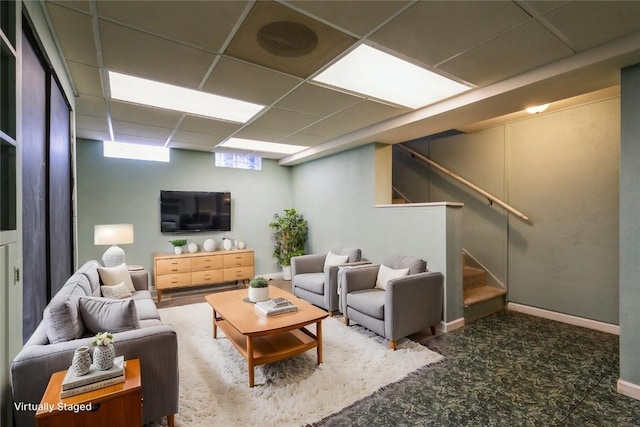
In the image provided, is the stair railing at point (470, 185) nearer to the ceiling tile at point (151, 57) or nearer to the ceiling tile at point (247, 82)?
the ceiling tile at point (247, 82)

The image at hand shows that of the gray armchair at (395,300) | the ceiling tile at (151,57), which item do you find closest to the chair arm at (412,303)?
the gray armchair at (395,300)

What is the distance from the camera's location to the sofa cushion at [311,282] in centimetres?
411

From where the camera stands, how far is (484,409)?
211cm

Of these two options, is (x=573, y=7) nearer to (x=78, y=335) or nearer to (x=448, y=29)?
(x=448, y=29)

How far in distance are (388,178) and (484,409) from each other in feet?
10.7

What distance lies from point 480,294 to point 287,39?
3981 millimetres

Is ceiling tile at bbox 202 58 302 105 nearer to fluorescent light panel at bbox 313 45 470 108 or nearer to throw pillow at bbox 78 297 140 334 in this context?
fluorescent light panel at bbox 313 45 470 108

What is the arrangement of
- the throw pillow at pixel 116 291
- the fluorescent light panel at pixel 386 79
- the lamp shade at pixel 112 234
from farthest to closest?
the lamp shade at pixel 112 234
the throw pillow at pixel 116 291
the fluorescent light panel at pixel 386 79

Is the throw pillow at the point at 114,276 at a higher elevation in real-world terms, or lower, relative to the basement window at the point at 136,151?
lower

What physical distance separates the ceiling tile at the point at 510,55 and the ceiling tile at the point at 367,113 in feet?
2.92

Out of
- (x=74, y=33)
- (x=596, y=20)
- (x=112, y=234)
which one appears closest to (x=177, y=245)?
(x=112, y=234)

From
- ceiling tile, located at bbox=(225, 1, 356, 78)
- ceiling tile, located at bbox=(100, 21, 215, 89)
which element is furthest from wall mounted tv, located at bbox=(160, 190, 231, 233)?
ceiling tile, located at bbox=(225, 1, 356, 78)

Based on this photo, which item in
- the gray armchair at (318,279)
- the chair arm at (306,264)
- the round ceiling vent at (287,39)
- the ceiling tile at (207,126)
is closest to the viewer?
the round ceiling vent at (287,39)

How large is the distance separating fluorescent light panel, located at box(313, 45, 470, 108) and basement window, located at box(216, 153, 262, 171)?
381 cm
